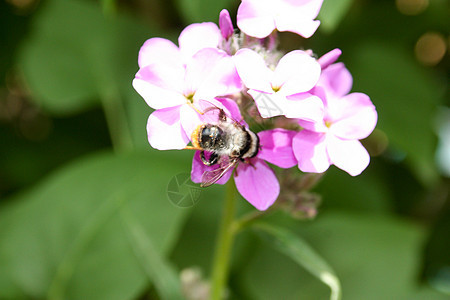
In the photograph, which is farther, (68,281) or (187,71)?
(68,281)

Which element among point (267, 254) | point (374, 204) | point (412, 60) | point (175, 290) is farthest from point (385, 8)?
point (175, 290)

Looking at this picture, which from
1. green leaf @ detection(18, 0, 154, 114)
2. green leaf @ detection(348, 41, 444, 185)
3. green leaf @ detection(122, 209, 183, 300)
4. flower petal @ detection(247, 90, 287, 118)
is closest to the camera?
flower petal @ detection(247, 90, 287, 118)

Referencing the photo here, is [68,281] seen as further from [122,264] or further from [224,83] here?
[224,83]

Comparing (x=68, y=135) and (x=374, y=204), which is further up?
(x=68, y=135)

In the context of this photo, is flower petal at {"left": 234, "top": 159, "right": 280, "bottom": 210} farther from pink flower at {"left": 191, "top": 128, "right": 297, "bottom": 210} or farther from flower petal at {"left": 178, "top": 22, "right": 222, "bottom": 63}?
flower petal at {"left": 178, "top": 22, "right": 222, "bottom": 63}

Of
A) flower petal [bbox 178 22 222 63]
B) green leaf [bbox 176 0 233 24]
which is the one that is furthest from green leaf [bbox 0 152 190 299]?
flower petal [bbox 178 22 222 63]

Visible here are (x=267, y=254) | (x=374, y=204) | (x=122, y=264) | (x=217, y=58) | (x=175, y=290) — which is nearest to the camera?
(x=217, y=58)

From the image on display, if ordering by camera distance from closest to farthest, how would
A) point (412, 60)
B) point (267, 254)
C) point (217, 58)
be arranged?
point (217, 58) < point (267, 254) < point (412, 60)
